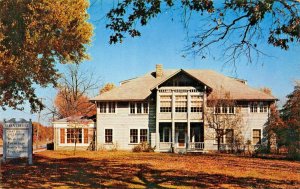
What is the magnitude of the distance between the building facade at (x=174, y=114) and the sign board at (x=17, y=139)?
55.5 feet

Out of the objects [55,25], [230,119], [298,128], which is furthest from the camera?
[230,119]

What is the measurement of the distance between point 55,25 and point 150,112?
16927mm

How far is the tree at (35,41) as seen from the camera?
20531 millimetres

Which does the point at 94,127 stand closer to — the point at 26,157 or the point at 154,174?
the point at 26,157

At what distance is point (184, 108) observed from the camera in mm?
36406

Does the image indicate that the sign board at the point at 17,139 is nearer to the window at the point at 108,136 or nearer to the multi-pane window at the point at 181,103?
the window at the point at 108,136

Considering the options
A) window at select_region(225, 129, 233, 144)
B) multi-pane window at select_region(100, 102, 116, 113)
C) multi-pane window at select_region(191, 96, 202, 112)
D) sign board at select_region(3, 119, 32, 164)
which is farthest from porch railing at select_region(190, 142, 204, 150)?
sign board at select_region(3, 119, 32, 164)

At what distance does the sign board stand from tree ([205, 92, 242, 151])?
59.8ft

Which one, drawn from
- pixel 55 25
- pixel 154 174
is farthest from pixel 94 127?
pixel 154 174

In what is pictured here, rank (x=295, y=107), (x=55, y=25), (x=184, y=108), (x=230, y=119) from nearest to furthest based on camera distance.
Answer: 1. (x=55, y=25)
2. (x=295, y=107)
3. (x=230, y=119)
4. (x=184, y=108)

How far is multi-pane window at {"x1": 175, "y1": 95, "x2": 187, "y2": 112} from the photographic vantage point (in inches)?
1420

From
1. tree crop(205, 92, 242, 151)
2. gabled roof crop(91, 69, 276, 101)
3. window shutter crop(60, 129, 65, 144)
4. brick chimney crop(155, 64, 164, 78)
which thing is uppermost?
brick chimney crop(155, 64, 164, 78)

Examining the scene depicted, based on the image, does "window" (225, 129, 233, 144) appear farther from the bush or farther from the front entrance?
the bush

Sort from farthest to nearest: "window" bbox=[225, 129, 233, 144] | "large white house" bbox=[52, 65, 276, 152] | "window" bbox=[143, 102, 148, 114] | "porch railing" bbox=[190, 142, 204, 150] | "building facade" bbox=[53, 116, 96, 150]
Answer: "building facade" bbox=[53, 116, 96, 150] → "window" bbox=[143, 102, 148, 114] → "large white house" bbox=[52, 65, 276, 152] → "porch railing" bbox=[190, 142, 204, 150] → "window" bbox=[225, 129, 233, 144]
